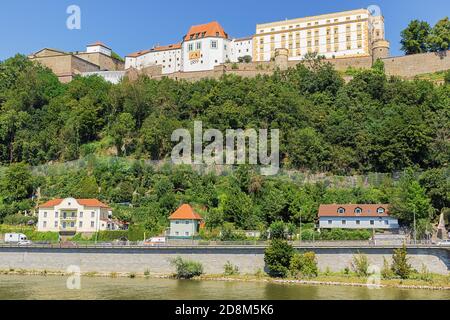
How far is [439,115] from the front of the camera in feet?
213

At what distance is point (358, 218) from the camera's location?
51.2 m

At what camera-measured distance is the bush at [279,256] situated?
40.4 metres

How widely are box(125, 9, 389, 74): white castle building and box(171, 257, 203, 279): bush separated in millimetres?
54370

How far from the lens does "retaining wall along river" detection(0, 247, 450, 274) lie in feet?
129

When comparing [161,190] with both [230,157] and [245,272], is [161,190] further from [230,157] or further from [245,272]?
[245,272]

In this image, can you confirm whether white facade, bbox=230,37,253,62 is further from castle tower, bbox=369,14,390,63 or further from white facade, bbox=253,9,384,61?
castle tower, bbox=369,14,390,63

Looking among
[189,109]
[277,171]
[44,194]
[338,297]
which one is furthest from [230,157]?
[338,297]

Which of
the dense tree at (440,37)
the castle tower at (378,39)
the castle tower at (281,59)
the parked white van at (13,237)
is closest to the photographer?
the parked white van at (13,237)

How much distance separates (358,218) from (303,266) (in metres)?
13.1

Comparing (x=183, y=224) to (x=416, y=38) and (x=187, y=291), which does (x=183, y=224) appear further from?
(x=416, y=38)

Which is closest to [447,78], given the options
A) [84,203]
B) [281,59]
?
A: [281,59]

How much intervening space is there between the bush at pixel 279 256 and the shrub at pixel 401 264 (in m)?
7.37

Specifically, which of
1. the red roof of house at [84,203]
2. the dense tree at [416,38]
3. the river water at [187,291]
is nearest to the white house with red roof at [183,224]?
the red roof of house at [84,203]

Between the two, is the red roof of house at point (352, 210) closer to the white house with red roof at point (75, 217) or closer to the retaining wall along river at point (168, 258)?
the retaining wall along river at point (168, 258)
